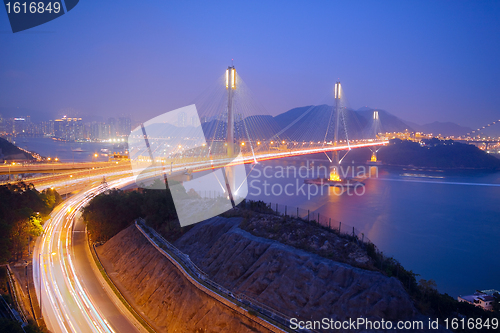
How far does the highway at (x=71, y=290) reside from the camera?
11.3ft

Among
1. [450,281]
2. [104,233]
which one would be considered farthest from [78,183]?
[450,281]

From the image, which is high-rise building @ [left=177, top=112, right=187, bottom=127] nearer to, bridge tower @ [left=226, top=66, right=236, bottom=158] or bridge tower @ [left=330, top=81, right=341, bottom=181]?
bridge tower @ [left=226, top=66, right=236, bottom=158]

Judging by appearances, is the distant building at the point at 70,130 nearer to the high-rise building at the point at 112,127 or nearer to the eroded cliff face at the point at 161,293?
the high-rise building at the point at 112,127

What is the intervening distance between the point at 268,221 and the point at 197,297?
141cm

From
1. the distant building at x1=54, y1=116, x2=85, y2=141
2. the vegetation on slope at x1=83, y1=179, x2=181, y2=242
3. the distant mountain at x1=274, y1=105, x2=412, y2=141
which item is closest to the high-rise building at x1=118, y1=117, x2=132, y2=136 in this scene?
the distant building at x1=54, y1=116, x2=85, y2=141

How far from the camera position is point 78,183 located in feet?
33.5

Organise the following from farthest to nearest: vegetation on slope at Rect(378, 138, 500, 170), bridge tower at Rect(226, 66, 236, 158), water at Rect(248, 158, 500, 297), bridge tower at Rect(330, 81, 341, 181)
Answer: vegetation on slope at Rect(378, 138, 500, 170) → bridge tower at Rect(330, 81, 341, 181) → bridge tower at Rect(226, 66, 236, 158) → water at Rect(248, 158, 500, 297)

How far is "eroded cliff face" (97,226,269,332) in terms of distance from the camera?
305cm

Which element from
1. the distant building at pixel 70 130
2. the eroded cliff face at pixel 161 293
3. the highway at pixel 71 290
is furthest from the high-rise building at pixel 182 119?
the distant building at pixel 70 130

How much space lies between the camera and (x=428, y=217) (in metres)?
10.9

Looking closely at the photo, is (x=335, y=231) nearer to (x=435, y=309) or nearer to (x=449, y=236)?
(x=435, y=309)

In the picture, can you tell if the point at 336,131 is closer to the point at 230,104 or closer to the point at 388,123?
the point at 230,104

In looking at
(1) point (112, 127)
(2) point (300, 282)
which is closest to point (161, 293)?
(2) point (300, 282)

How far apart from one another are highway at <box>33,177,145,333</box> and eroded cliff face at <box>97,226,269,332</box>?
0.30 meters
